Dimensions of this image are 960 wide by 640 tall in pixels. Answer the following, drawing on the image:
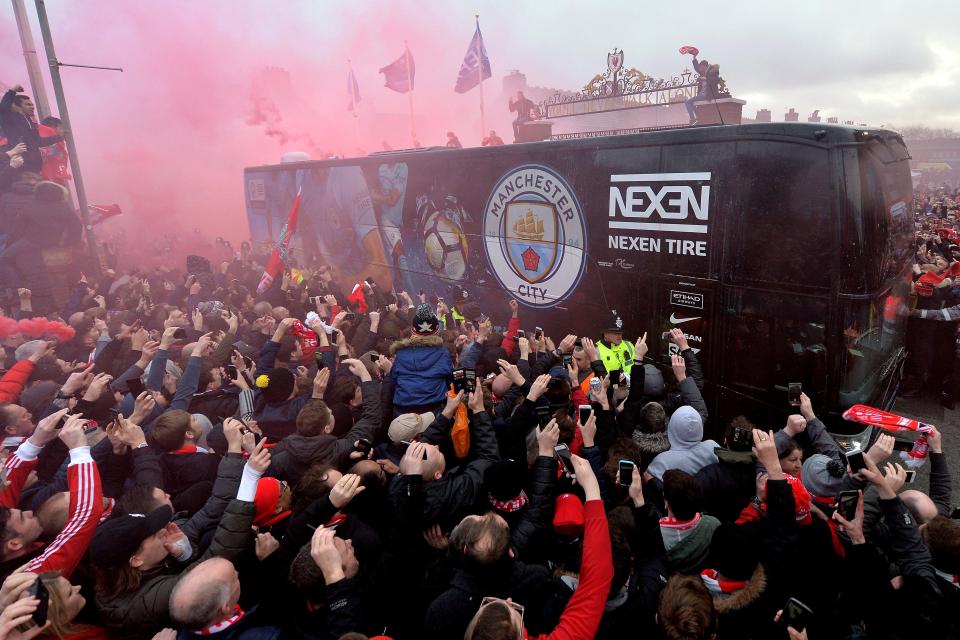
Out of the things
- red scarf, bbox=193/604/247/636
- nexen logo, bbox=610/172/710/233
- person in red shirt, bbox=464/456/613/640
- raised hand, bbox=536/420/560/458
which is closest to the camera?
person in red shirt, bbox=464/456/613/640

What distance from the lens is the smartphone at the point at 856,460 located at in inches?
97.2

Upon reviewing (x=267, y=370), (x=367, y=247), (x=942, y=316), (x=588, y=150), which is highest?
(x=588, y=150)

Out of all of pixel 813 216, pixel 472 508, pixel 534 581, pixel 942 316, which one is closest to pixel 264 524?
pixel 472 508

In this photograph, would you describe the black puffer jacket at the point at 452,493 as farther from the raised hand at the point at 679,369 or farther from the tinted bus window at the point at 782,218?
the tinted bus window at the point at 782,218

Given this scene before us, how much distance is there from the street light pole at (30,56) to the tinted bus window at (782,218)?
1492 centimetres

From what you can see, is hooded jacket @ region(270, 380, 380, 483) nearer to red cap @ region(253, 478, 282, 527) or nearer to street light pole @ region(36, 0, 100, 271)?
red cap @ region(253, 478, 282, 527)

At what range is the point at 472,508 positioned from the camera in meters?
2.98

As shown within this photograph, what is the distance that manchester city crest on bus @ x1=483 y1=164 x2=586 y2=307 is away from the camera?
250 inches

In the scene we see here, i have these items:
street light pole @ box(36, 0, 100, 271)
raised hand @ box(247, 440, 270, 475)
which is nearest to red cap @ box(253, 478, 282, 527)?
raised hand @ box(247, 440, 270, 475)

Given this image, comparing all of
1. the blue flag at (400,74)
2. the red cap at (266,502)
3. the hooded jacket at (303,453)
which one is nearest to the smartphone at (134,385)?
the hooded jacket at (303,453)

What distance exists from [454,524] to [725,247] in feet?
12.2

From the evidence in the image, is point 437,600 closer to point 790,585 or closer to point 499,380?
point 790,585

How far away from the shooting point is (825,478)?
295 cm

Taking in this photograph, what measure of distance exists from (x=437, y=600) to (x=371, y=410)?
210 centimetres
